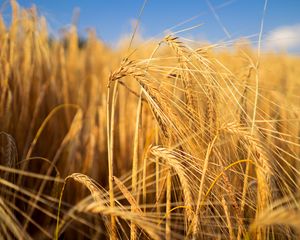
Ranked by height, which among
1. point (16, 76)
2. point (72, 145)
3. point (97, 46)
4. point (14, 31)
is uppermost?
point (97, 46)

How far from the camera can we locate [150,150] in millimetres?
906

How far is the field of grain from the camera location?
813mm

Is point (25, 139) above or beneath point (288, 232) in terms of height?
above

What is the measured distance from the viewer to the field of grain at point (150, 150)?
2.67 feet

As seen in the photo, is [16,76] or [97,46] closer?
[16,76]

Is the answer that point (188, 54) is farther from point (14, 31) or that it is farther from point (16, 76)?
point (14, 31)

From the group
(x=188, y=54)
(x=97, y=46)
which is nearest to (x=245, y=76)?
(x=188, y=54)

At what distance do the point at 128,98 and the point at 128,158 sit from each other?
0.60 m

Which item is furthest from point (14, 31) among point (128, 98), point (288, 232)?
point (288, 232)

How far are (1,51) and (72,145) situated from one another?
578mm

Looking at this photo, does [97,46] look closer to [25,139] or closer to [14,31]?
[14,31]

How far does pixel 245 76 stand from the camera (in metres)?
1.27

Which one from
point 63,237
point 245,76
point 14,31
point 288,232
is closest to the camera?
point 288,232

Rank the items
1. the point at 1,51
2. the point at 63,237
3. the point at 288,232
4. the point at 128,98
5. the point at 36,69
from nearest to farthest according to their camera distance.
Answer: the point at 288,232 → the point at 63,237 → the point at 1,51 → the point at 36,69 → the point at 128,98
